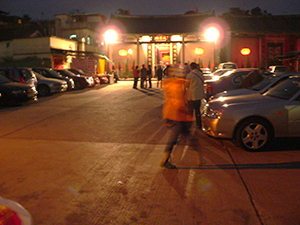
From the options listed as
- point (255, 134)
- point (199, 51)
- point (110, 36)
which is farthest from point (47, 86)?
point (199, 51)

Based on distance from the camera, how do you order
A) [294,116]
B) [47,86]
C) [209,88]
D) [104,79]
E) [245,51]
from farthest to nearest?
[245,51] → [104,79] → [47,86] → [209,88] → [294,116]

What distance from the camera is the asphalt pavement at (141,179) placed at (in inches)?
161

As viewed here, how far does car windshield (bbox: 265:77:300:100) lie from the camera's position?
7.13 metres

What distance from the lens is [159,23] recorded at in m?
38.6

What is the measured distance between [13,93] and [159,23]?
27.2 m

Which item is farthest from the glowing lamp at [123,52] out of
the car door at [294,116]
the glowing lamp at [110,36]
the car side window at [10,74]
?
the car door at [294,116]

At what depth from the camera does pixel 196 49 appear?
36562mm

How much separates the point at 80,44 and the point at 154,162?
35.3m

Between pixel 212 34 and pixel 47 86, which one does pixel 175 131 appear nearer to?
pixel 47 86

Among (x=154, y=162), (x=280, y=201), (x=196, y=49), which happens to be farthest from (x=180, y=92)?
(x=196, y=49)

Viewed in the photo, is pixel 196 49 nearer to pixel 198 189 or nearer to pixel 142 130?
pixel 142 130

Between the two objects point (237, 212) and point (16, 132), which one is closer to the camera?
point (237, 212)

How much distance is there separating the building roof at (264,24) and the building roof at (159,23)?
3511mm

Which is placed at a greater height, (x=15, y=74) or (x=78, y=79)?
(x=15, y=74)
